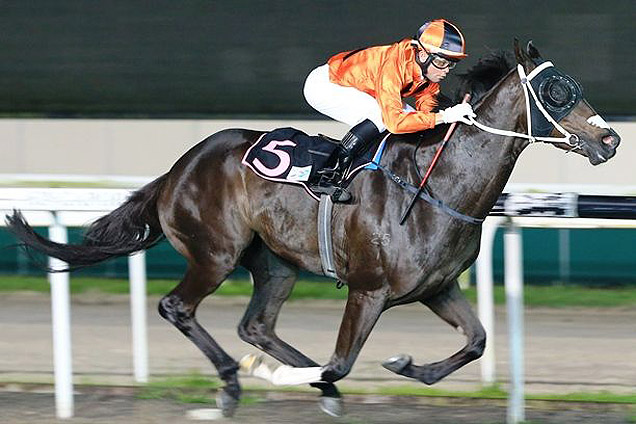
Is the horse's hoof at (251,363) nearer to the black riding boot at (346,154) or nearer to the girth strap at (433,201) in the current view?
the black riding boot at (346,154)

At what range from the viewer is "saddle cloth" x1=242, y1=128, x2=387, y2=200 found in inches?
194

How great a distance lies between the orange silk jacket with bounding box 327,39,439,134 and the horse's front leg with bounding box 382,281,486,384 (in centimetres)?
67

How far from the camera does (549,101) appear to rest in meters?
4.56

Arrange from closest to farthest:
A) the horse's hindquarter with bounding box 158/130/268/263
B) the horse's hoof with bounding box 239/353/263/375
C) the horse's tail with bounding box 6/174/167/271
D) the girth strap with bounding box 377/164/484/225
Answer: the girth strap with bounding box 377/164/484/225
the horse's hoof with bounding box 239/353/263/375
the horse's hindquarter with bounding box 158/130/268/263
the horse's tail with bounding box 6/174/167/271

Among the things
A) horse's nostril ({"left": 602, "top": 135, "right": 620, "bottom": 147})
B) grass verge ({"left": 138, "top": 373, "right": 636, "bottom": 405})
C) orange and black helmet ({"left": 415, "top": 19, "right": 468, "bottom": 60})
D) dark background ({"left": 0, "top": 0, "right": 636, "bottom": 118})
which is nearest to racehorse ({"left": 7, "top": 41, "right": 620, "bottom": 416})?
horse's nostril ({"left": 602, "top": 135, "right": 620, "bottom": 147})

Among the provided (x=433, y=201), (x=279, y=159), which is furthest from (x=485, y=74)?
(x=279, y=159)

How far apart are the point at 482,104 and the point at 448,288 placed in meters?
0.71

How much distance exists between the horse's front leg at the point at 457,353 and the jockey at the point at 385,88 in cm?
55

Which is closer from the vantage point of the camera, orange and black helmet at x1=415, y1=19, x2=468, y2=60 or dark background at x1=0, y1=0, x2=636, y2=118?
orange and black helmet at x1=415, y1=19, x2=468, y2=60

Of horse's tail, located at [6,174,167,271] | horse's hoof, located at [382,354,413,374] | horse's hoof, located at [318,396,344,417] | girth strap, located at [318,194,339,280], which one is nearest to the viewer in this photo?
horse's hoof, located at [382,354,413,374]

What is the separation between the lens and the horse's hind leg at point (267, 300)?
17.5ft

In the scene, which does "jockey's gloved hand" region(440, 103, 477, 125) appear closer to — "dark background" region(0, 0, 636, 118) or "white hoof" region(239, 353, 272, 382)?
"white hoof" region(239, 353, 272, 382)

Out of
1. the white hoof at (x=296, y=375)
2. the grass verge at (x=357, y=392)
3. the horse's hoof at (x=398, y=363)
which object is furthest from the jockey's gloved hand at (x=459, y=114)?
the grass verge at (x=357, y=392)

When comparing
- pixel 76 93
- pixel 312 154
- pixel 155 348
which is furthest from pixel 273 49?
pixel 312 154
